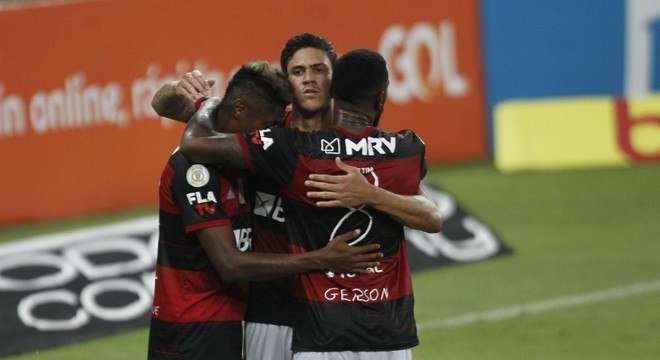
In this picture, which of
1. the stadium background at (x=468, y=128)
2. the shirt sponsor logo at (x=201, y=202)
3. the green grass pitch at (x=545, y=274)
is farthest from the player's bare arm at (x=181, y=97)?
the stadium background at (x=468, y=128)

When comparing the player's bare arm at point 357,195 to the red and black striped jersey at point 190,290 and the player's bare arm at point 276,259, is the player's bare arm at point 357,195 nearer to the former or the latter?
the player's bare arm at point 276,259

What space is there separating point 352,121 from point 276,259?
66 centimetres

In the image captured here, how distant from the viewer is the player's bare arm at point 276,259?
5.41 m

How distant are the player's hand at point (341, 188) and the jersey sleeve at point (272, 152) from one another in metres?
0.11

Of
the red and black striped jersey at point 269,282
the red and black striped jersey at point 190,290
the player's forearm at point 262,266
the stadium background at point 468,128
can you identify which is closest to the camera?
the player's forearm at point 262,266

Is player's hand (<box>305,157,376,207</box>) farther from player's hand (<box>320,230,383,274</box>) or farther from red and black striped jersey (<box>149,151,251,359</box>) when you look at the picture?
red and black striped jersey (<box>149,151,251,359</box>)

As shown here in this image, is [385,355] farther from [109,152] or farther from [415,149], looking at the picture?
[109,152]

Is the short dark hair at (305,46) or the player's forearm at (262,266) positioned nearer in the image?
the player's forearm at (262,266)

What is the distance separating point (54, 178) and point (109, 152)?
65 centimetres

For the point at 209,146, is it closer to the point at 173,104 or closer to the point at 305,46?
the point at 173,104

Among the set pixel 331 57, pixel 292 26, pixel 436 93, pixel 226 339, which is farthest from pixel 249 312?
pixel 436 93

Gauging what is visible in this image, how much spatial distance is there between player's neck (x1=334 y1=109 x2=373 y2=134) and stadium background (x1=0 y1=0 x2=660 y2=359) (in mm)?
3779

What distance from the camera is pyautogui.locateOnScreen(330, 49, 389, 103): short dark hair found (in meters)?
5.42

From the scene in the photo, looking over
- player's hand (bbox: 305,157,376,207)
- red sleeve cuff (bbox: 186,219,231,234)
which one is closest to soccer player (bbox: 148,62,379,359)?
red sleeve cuff (bbox: 186,219,231,234)
